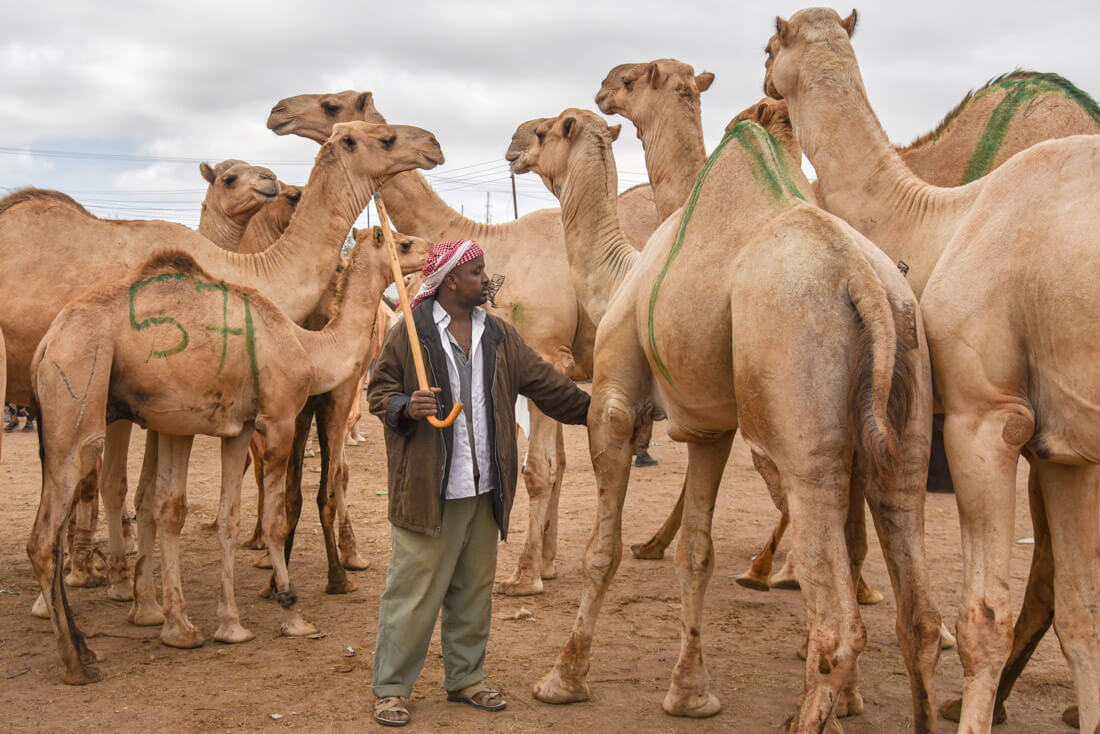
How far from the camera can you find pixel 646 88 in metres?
6.55

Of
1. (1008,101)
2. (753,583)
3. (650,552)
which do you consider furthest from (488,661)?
(1008,101)

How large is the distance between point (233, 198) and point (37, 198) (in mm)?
1938

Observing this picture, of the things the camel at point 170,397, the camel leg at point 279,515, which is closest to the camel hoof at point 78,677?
the camel at point 170,397

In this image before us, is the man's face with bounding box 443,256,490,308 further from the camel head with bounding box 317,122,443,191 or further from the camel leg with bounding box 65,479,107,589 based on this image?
the camel leg with bounding box 65,479,107,589

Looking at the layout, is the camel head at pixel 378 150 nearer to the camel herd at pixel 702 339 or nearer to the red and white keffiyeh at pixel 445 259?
the camel herd at pixel 702 339

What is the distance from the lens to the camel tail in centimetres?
355

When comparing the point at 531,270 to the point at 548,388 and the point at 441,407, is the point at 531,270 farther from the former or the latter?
the point at 441,407

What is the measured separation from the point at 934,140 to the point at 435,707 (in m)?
4.51

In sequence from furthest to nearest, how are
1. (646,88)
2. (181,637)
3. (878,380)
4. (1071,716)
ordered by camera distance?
(646,88) < (181,637) < (1071,716) < (878,380)

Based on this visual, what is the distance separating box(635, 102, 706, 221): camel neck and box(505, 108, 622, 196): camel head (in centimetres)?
35

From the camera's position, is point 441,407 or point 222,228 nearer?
point 441,407

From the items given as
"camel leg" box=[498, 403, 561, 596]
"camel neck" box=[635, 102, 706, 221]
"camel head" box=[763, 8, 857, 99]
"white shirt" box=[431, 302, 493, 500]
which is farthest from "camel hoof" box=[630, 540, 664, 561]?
"camel head" box=[763, 8, 857, 99]

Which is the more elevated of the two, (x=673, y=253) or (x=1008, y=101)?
(x=1008, y=101)

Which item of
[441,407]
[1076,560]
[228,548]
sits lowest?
[228,548]
